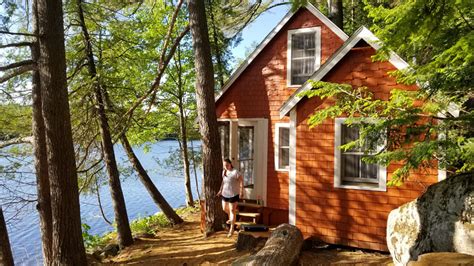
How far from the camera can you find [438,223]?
4812 millimetres

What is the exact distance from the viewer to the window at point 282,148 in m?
10.2

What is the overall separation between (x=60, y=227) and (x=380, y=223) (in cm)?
659

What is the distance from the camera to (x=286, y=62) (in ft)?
34.6

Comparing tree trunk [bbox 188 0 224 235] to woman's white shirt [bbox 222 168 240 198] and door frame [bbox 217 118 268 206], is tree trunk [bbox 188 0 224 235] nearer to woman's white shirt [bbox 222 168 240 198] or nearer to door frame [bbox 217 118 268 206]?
woman's white shirt [bbox 222 168 240 198]

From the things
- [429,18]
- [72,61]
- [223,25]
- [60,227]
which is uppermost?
[223,25]

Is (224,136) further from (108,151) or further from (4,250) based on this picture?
(4,250)

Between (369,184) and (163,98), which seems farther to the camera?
(163,98)

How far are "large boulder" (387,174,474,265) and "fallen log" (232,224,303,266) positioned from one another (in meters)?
1.71

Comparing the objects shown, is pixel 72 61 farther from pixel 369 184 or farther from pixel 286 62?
pixel 369 184

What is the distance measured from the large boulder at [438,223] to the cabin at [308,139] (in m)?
2.11

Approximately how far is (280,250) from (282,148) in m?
4.43

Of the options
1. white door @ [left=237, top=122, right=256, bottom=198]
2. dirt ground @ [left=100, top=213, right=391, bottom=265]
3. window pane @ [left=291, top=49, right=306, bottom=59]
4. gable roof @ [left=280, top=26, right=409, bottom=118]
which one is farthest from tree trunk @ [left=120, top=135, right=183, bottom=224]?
window pane @ [left=291, top=49, right=306, bottom=59]

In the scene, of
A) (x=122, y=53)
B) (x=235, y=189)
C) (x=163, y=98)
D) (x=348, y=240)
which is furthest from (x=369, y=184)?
(x=163, y=98)

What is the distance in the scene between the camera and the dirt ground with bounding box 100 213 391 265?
24.0 feet
